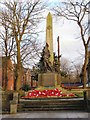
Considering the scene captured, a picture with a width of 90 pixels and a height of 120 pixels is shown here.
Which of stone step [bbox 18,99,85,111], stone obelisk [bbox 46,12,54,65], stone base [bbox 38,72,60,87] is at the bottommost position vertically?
stone step [bbox 18,99,85,111]

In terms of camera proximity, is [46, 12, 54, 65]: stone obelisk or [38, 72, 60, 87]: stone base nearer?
[38, 72, 60, 87]: stone base

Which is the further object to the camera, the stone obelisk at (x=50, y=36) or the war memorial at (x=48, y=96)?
the stone obelisk at (x=50, y=36)

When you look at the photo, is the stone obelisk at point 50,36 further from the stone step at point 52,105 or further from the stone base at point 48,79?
the stone step at point 52,105

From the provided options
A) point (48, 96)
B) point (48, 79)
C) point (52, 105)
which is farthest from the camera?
point (48, 79)

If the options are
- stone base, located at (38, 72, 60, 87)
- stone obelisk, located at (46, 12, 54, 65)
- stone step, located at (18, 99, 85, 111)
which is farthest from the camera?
stone obelisk, located at (46, 12, 54, 65)

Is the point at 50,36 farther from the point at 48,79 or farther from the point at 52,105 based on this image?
the point at 52,105

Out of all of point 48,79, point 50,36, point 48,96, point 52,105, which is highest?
point 50,36

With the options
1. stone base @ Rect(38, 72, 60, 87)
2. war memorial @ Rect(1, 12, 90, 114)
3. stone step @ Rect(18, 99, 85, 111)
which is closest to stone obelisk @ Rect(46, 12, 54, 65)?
war memorial @ Rect(1, 12, 90, 114)

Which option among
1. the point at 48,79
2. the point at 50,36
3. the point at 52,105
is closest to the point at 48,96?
the point at 52,105

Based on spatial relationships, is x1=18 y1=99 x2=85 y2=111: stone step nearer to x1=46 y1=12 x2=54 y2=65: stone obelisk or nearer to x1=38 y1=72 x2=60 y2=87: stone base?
x1=38 y1=72 x2=60 y2=87: stone base

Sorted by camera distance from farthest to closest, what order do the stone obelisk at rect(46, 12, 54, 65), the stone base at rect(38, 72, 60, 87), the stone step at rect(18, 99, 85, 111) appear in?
1. the stone obelisk at rect(46, 12, 54, 65)
2. the stone base at rect(38, 72, 60, 87)
3. the stone step at rect(18, 99, 85, 111)

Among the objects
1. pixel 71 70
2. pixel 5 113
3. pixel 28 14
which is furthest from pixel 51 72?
pixel 71 70

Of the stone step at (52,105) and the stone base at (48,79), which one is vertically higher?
the stone base at (48,79)

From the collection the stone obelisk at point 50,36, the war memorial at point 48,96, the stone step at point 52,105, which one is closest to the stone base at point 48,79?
the war memorial at point 48,96
